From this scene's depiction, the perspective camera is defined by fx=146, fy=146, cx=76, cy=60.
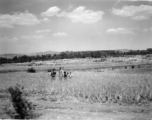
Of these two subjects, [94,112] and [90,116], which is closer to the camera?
[90,116]

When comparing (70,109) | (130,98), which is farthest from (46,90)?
(130,98)

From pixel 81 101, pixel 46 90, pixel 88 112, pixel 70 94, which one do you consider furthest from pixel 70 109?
pixel 46 90

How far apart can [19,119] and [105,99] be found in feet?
23.1

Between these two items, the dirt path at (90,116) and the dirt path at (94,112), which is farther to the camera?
the dirt path at (94,112)

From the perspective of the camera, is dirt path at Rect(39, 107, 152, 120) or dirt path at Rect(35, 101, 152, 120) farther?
dirt path at Rect(35, 101, 152, 120)

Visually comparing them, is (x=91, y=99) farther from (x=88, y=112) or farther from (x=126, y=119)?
(x=126, y=119)

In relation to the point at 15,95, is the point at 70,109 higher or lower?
lower

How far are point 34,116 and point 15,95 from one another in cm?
172

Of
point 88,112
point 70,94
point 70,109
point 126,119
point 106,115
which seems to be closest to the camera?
point 126,119

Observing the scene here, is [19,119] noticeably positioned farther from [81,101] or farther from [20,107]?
[81,101]

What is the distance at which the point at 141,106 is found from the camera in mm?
10852

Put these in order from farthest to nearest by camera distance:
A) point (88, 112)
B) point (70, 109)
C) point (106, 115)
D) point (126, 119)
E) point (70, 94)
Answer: point (70, 94), point (70, 109), point (88, 112), point (106, 115), point (126, 119)

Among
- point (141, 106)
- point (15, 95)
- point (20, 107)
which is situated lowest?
point (141, 106)

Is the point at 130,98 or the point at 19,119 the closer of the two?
the point at 19,119
